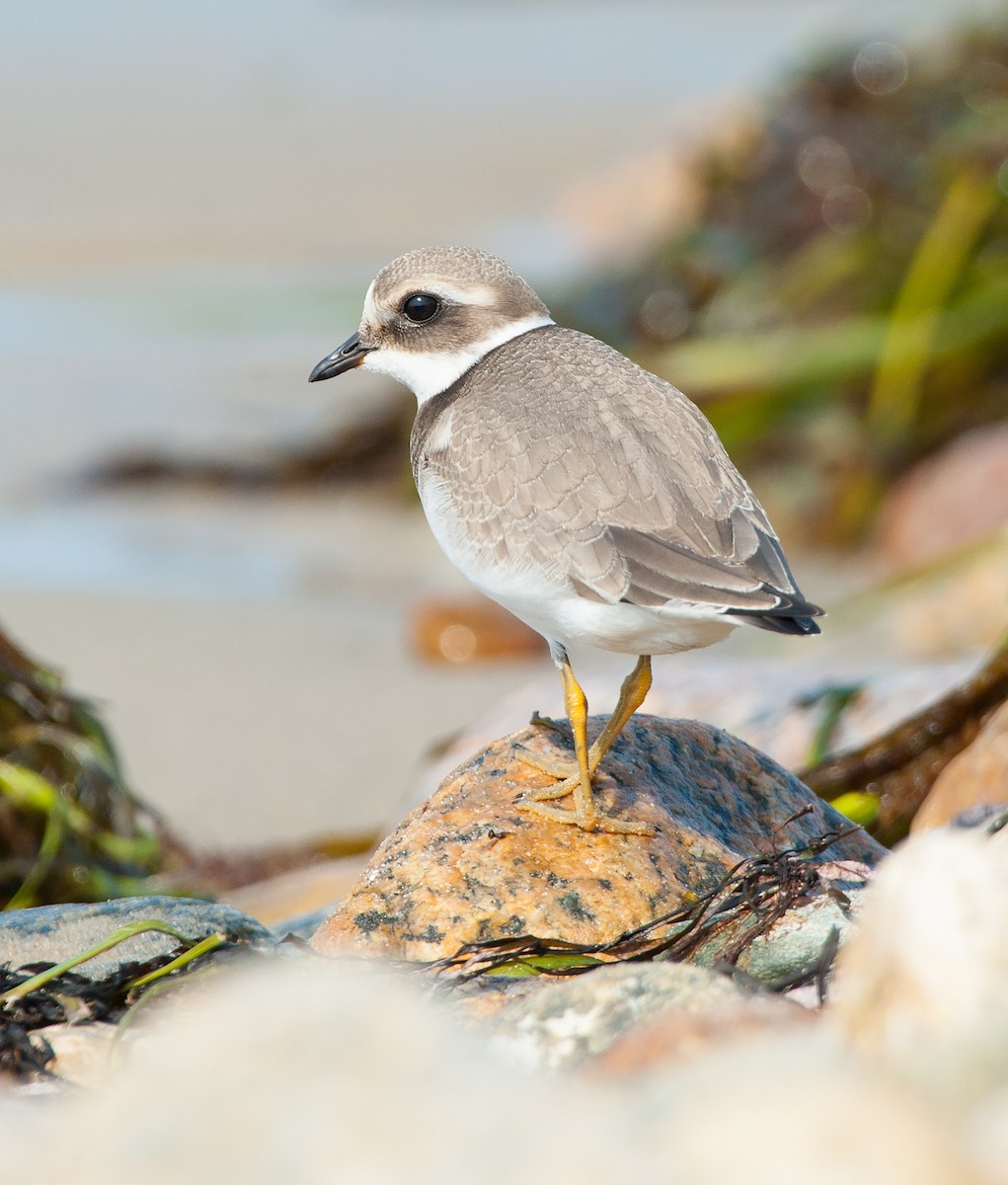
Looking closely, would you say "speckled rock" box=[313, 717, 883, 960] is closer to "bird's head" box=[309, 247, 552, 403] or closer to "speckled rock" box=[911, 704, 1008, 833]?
"speckled rock" box=[911, 704, 1008, 833]

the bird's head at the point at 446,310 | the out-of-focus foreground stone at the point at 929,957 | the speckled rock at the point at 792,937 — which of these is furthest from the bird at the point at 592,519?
the out-of-focus foreground stone at the point at 929,957

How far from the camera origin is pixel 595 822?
3.28 metres

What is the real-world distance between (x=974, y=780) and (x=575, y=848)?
1.22 metres

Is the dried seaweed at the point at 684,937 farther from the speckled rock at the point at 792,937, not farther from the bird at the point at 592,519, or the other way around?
the bird at the point at 592,519

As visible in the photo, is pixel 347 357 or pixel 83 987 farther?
pixel 347 357

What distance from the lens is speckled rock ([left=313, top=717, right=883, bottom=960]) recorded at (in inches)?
121

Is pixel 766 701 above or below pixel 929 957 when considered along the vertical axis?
below

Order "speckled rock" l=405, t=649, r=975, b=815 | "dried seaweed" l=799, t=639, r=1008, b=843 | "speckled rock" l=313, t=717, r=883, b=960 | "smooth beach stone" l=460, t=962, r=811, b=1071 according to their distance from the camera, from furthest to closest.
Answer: "speckled rock" l=405, t=649, r=975, b=815 < "dried seaweed" l=799, t=639, r=1008, b=843 < "speckled rock" l=313, t=717, r=883, b=960 < "smooth beach stone" l=460, t=962, r=811, b=1071

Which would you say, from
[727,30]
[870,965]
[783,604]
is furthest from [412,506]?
[727,30]

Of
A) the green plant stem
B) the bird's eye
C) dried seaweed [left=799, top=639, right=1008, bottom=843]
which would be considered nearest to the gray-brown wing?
the bird's eye

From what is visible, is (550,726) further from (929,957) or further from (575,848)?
(929,957)

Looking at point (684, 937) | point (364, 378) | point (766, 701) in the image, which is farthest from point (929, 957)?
point (364, 378)

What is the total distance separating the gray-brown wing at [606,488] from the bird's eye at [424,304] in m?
0.37

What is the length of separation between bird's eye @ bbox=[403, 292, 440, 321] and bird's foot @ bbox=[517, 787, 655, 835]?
1.44m
